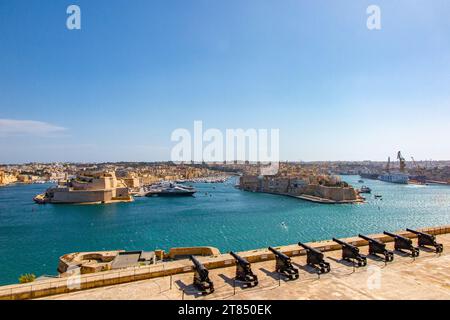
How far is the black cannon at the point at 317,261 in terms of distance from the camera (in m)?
9.34

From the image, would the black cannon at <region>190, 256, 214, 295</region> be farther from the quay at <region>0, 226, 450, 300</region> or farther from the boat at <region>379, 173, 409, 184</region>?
the boat at <region>379, 173, 409, 184</region>

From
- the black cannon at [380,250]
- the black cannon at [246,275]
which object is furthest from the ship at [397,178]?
the black cannon at [246,275]

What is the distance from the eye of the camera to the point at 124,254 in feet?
65.8

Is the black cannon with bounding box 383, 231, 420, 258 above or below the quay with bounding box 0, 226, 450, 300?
above

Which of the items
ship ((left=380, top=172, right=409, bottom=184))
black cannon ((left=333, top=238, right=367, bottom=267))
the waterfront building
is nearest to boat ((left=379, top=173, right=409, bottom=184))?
ship ((left=380, top=172, right=409, bottom=184))

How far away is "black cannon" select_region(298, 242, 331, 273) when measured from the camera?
9.34 m

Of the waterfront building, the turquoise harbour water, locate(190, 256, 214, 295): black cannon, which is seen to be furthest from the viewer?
the waterfront building

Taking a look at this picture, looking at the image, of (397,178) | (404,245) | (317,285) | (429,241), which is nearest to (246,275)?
(317,285)

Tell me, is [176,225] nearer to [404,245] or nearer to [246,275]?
[404,245]

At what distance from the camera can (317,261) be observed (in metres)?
9.62
